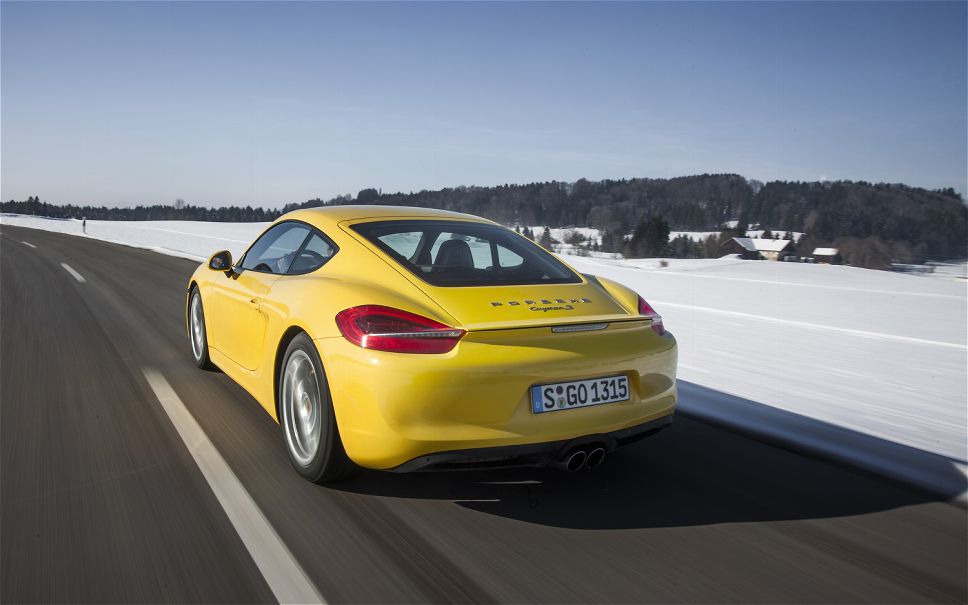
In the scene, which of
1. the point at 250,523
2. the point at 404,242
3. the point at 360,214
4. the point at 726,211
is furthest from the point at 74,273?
the point at 726,211

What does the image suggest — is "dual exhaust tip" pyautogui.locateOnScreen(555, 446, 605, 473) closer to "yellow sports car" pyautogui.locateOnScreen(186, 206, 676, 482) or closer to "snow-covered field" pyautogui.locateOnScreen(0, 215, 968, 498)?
"yellow sports car" pyautogui.locateOnScreen(186, 206, 676, 482)

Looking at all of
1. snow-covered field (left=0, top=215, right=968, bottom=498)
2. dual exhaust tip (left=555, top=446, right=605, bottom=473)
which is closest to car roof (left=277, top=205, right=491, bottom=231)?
dual exhaust tip (left=555, top=446, right=605, bottom=473)

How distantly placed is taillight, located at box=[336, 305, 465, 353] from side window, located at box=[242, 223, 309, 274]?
1.32m

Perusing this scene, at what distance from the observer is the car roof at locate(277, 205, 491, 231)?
13.6 ft

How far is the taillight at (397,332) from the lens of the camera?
2.97 metres

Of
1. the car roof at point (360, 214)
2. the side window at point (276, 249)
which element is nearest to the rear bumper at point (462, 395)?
the car roof at point (360, 214)

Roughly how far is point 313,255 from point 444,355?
144 cm

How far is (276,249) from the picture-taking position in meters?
4.64

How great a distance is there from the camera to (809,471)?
12.4 ft

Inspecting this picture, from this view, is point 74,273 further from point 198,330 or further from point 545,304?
point 545,304

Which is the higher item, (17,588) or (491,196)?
(491,196)

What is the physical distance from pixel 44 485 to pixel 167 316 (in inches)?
234

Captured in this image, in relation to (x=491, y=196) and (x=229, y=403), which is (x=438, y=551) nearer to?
(x=229, y=403)

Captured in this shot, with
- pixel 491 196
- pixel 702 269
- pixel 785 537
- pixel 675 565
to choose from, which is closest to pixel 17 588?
pixel 675 565
